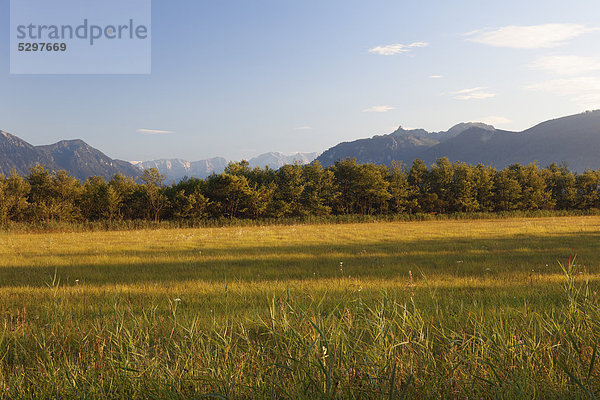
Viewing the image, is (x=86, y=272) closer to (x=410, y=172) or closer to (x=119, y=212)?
(x=119, y=212)

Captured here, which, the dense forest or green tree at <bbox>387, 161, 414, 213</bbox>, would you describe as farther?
green tree at <bbox>387, 161, 414, 213</bbox>

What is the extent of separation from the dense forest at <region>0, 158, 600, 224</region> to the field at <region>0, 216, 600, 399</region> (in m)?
27.3

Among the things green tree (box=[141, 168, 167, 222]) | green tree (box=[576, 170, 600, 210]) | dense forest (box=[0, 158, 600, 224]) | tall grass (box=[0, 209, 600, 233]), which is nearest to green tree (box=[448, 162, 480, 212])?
dense forest (box=[0, 158, 600, 224])

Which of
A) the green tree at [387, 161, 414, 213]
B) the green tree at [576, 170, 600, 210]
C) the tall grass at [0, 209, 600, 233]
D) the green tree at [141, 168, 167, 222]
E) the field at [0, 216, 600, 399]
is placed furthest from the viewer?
the green tree at [576, 170, 600, 210]

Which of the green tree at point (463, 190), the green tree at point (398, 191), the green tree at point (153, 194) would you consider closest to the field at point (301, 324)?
the green tree at point (153, 194)

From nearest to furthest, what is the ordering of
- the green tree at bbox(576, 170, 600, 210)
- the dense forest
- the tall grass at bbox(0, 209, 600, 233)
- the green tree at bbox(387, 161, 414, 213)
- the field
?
1. the field
2. the tall grass at bbox(0, 209, 600, 233)
3. the dense forest
4. the green tree at bbox(387, 161, 414, 213)
5. the green tree at bbox(576, 170, 600, 210)

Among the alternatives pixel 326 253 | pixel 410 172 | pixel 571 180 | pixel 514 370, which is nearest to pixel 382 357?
pixel 514 370

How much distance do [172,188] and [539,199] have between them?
192ft

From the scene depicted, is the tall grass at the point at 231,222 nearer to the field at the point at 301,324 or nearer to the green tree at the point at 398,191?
the green tree at the point at 398,191

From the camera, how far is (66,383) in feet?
8.00

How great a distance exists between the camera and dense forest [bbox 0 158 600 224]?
37.8m

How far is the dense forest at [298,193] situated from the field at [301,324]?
27.3 meters

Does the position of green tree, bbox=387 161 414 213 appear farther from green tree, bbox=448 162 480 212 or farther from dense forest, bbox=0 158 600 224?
green tree, bbox=448 162 480 212

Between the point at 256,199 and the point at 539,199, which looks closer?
the point at 256,199
